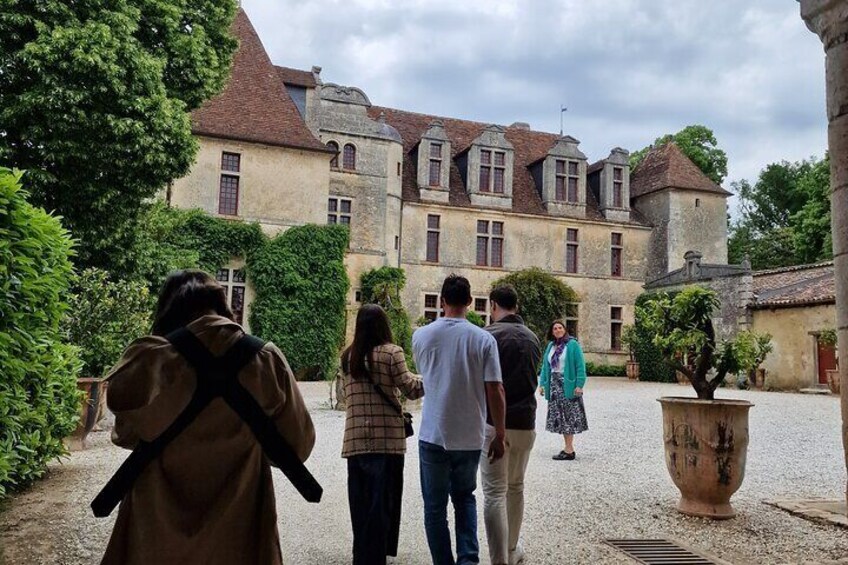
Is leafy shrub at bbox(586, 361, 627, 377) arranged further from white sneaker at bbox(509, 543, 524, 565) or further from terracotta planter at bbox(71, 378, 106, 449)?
white sneaker at bbox(509, 543, 524, 565)

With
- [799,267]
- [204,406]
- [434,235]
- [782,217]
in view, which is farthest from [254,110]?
[782,217]

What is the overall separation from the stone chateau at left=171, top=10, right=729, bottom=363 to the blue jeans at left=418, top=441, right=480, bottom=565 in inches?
711

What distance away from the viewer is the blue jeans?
3769mm

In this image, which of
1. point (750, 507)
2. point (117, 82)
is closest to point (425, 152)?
point (117, 82)

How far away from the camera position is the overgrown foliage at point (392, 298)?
13.7 meters

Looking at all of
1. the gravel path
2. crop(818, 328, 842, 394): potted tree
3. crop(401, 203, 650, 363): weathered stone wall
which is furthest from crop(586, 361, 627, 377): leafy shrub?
the gravel path

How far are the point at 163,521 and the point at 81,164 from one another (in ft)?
34.1

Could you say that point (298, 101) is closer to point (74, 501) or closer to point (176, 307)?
point (74, 501)

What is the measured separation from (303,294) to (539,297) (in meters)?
10.3

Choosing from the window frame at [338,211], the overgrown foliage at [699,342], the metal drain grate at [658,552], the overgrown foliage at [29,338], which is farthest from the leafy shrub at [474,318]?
the metal drain grate at [658,552]

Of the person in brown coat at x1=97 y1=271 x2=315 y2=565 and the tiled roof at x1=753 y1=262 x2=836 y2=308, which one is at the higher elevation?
the tiled roof at x1=753 y1=262 x2=836 y2=308

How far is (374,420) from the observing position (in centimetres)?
409

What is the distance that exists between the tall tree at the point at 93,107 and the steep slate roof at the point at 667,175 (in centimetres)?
2357

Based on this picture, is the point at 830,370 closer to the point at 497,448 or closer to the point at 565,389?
the point at 565,389
